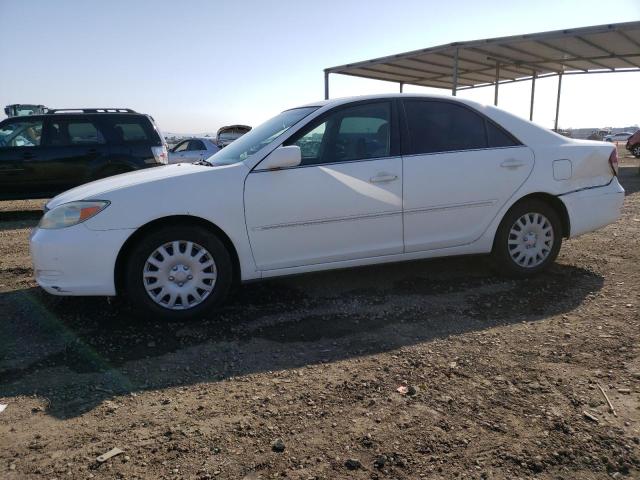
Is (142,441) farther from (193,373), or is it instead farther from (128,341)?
(128,341)

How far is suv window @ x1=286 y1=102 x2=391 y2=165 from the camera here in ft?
12.9

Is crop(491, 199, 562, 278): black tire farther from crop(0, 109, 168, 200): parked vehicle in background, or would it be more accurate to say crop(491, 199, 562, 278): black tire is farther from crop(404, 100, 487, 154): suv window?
crop(0, 109, 168, 200): parked vehicle in background

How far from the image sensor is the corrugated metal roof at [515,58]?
13328 millimetres

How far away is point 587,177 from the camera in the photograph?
15.1 ft

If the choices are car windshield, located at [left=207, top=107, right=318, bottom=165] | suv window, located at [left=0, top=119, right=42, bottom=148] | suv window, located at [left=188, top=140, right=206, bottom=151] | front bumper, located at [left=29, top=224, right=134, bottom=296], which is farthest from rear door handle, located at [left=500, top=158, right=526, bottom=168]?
suv window, located at [left=188, top=140, right=206, bottom=151]

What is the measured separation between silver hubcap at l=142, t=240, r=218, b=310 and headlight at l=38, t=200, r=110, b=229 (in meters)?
0.50

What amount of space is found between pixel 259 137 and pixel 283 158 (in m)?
0.66

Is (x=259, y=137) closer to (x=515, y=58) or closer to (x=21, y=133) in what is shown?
(x=21, y=133)

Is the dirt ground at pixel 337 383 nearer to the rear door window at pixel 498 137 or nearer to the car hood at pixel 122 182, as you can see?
the car hood at pixel 122 182

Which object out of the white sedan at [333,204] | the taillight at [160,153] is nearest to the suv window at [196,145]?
the taillight at [160,153]

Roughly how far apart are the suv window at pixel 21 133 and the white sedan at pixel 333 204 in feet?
18.7

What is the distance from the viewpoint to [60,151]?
28.5 ft

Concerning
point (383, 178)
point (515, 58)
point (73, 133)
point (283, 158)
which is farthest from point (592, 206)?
point (515, 58)

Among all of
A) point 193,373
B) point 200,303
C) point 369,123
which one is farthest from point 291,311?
point 369,123
